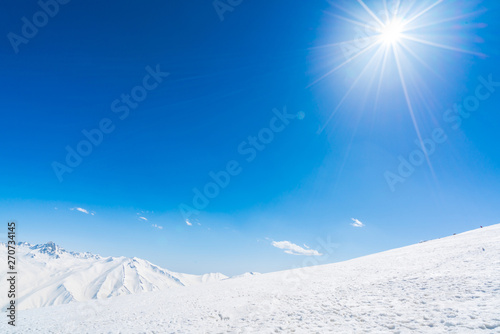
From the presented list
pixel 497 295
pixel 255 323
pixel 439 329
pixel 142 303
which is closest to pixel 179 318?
pixel 255 323

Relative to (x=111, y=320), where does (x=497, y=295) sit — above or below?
above

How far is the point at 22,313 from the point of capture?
28172 millimetres

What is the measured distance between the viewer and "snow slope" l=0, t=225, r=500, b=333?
450 inches

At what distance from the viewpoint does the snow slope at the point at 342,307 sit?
1142 cm

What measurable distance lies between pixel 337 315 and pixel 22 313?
125 feet

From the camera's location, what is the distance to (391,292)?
16.0 m

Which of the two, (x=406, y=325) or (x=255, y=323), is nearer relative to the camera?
(x=406, y=325)

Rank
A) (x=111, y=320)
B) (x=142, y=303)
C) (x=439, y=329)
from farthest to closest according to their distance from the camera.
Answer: (x=142, y=303) → (x=111, y=320) → (x=439, y=329)

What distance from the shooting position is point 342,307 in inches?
593

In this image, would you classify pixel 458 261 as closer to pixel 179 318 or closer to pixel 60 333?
pixel 179 318

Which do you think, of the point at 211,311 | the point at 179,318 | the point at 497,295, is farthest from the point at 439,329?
the point at 179,318

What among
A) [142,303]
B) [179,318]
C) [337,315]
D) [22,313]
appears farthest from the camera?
[22,313]

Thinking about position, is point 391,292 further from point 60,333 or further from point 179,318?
point 60,333

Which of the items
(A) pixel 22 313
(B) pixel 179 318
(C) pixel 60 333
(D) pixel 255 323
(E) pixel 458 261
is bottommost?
(A) pixel 22 313
